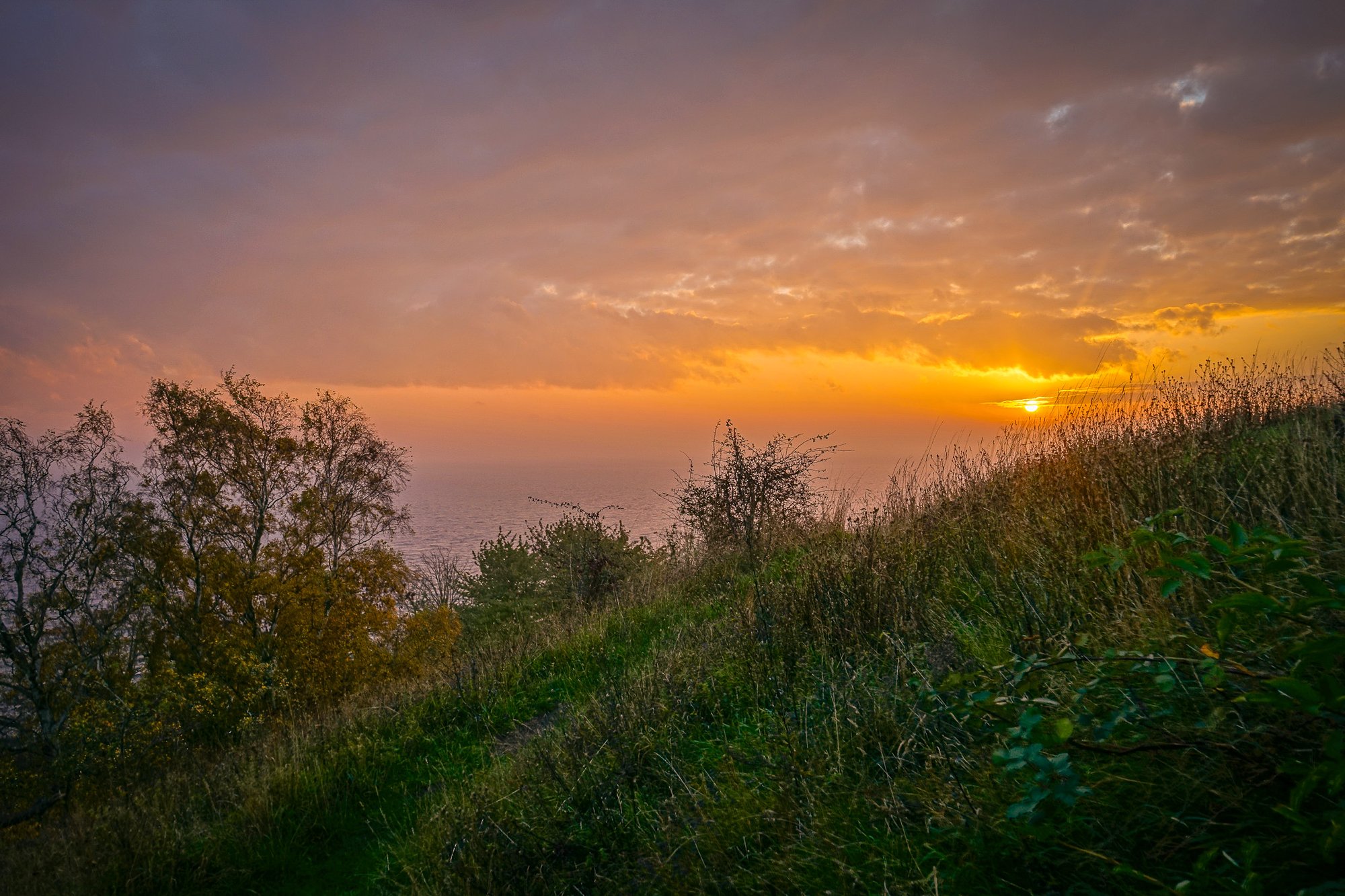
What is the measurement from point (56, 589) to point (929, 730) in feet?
82.9

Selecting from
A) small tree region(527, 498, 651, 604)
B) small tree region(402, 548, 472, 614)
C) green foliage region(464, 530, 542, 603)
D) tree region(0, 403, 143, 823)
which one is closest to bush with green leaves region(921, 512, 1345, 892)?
small tree region(527, 498, 651, 604)

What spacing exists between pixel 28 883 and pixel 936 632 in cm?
827

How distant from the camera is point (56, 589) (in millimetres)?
18062

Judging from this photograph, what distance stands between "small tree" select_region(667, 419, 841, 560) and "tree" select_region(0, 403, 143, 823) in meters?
18.8

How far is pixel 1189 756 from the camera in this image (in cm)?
204

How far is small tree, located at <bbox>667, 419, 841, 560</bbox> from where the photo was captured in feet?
38.4

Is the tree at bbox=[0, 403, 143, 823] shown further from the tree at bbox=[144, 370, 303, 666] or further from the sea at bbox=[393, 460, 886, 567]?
the sea at bbox=[393, 460, 886, 567]

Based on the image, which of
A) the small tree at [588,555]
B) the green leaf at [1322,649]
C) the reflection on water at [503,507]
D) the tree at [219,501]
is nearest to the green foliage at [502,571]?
the reflection on water at [503,507]

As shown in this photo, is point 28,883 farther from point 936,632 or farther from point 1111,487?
point 1111,487

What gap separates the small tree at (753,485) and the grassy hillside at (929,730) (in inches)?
142

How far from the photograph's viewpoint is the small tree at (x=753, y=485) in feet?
38.4

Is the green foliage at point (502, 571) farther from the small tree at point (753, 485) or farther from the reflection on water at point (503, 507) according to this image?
the small tree at point (753, 485)

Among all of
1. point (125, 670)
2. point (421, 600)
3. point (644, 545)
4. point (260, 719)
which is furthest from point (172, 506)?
point (644, 545)

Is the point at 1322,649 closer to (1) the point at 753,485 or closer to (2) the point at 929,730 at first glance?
(2) the point at 929,730
